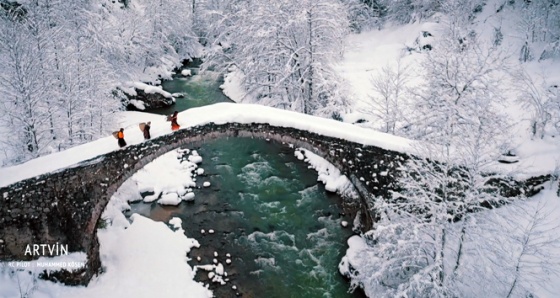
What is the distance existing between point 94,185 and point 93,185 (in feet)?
0.10

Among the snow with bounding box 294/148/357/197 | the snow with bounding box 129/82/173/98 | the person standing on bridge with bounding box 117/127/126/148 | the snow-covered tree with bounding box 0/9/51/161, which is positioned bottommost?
the snow with bounding box 294/148/357/197

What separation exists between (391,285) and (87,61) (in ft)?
63.4

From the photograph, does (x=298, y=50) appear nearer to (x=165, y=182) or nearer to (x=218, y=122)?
(x=218, y=122)

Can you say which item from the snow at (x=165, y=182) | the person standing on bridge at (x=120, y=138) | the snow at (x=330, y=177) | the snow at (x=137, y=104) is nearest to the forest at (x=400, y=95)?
the snow at (x=137, y=104)

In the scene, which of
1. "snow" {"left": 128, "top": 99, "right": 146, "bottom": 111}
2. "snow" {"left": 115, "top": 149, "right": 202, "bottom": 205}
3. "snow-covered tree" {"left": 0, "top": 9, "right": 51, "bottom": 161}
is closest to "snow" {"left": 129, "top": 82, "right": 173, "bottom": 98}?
"snow" {"left": 128, "top": 99, "right": 146, "bottom": 111}

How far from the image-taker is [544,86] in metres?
18.8

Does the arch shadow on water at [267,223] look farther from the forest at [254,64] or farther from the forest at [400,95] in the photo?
the forest at [254,64]

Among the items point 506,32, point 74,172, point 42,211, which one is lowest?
point 42,211

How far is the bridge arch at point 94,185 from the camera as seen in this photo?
12742 mm

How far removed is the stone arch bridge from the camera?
12.7m

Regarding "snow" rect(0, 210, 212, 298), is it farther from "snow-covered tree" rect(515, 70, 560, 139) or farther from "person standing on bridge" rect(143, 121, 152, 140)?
"snow-covered tree" rect(515, 70, 560, 139)

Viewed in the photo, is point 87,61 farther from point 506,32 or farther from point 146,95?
point 506,32

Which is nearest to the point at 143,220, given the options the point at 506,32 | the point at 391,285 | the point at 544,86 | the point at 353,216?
the point at 353,216

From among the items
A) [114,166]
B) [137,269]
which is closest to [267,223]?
[137,269]
